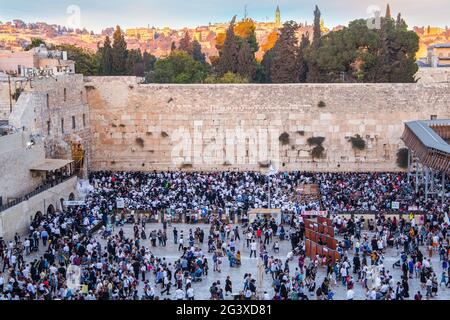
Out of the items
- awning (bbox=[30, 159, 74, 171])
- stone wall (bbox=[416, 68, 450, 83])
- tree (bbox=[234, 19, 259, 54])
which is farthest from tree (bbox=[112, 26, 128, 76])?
stone wall (bbox=[416, 68, 450, 83])

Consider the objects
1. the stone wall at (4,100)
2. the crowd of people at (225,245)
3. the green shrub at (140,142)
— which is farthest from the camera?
the green shrub at (140,142)

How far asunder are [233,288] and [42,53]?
23332mm

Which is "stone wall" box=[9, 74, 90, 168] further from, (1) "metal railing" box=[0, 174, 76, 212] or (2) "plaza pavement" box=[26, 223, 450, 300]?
(2) "plaza pavement" box=[26, 223, 450, 300]

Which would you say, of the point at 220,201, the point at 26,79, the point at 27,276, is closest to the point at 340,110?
the point at 220,201

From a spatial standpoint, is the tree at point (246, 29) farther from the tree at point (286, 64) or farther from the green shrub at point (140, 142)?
the green shrub at point (140, 142)

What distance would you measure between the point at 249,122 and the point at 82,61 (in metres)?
18.4

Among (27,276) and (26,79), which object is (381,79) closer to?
(26,79)

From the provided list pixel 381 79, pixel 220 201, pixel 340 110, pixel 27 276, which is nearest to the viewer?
pixel 27 276

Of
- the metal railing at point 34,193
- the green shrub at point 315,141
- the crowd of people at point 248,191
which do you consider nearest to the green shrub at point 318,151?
the green shrub at point 315,141

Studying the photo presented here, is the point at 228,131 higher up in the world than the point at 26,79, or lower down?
lower down

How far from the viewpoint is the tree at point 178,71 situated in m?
41.6

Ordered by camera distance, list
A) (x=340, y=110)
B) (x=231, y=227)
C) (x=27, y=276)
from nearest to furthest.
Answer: (x=27, y=276) < (x=231, y=227) < (x=340, y=110)

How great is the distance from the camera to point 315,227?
1812cm

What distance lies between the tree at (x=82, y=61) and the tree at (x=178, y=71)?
5.07 metres
